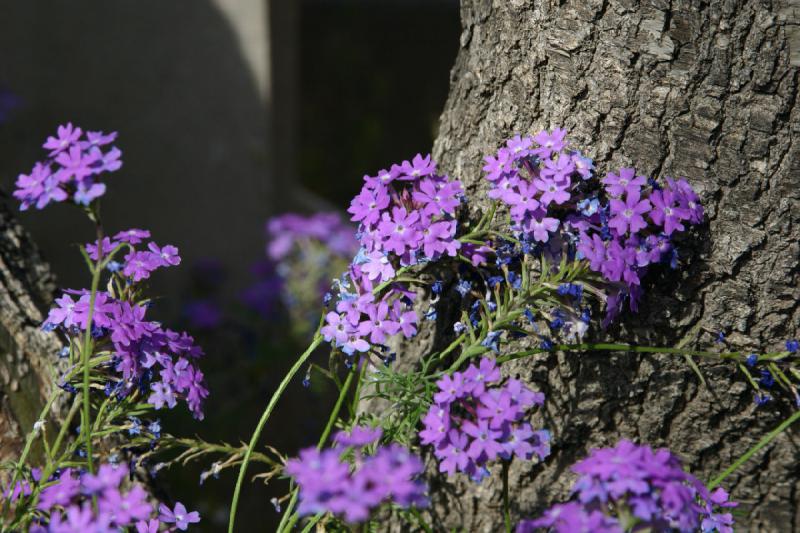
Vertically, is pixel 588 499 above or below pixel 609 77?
below

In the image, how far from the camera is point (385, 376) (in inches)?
66.0

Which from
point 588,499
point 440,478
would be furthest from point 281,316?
point 588,499

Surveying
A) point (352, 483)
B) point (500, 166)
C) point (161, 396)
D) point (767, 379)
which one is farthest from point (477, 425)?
point (767, 379)

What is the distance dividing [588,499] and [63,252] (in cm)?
332

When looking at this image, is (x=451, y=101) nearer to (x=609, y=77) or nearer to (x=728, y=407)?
(x=609, y=77)

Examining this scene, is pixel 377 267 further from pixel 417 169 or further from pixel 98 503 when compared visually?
pixel 98 503

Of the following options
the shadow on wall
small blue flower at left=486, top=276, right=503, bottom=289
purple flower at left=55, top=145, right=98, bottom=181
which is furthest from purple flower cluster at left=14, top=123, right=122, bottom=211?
the shadow on wall

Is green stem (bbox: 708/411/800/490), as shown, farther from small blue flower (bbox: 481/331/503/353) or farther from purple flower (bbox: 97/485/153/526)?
purple flower (bbox: 97/485/153/526)

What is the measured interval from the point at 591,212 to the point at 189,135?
2917 millimetres

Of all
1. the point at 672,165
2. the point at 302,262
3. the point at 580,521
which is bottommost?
the point at 580,521

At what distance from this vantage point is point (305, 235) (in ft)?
13.3

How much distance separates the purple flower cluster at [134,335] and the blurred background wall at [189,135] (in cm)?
180

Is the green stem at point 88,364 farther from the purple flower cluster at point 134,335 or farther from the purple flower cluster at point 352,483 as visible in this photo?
the purple flower cluster at point 352,483

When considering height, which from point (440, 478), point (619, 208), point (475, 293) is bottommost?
point (440, 478)
